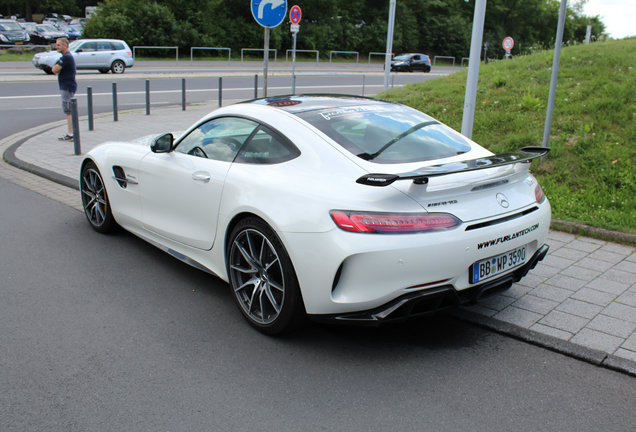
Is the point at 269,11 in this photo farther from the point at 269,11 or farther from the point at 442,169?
the point at 442,169

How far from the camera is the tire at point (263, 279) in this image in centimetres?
362

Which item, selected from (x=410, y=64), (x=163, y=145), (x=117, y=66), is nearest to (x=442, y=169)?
(x=163, y=145)

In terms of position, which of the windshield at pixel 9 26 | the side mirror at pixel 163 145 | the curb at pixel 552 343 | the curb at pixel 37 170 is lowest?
the curb at pixel 37 170

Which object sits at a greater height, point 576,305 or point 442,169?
point 442,169

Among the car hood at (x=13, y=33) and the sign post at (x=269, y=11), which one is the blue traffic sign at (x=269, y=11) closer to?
the sign post at (x=269, y=11)

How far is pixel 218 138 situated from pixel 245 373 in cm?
188

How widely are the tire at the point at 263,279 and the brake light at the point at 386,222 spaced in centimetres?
47

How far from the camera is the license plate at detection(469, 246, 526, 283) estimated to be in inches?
140

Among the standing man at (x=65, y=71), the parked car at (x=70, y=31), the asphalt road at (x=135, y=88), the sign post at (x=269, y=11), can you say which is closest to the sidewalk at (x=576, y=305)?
the sign post at (x=269, y=11)

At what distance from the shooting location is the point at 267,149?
410cm

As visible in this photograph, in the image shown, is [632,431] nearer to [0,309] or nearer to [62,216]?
[0,309]

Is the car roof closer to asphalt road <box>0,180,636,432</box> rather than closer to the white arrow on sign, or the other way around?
asphalt road <box>0,180,636,432</box>

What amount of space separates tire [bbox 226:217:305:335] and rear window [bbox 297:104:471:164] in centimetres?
80

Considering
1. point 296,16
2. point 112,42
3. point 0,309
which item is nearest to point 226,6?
point 112,42
